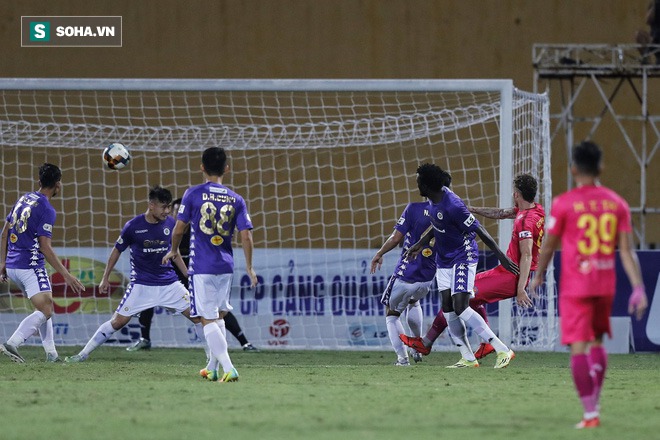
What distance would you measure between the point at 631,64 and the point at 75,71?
10.7m

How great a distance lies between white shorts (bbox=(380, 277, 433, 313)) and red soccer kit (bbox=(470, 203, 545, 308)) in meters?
0.55

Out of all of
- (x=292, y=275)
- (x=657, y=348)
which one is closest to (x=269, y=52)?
(x=292, y=275)

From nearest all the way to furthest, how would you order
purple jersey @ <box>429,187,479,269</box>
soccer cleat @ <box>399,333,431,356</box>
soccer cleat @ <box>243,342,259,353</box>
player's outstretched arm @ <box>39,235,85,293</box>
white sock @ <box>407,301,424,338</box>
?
1. purple jersey @ <box>429,187,479,269</box>
2. player's outstretched arm @ <box>39,235,85,293</box>
3. soccer cleat @ <box>399,333,431,356</box>
4. white sock @ <box>407,301,424,338</box>
5. soccer cleat @ <box>243,342,259,353</box>

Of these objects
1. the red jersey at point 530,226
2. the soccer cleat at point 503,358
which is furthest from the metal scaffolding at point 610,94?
the soccer cleat at point 503,358

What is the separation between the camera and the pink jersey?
19.4 feet

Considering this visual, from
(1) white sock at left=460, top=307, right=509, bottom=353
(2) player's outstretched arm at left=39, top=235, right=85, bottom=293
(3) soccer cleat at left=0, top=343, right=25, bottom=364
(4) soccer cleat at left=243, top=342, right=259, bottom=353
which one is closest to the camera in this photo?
(1) white sock at left=460, top=307, right=509, bottom=353

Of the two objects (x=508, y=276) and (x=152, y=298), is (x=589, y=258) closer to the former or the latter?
(x=508, y=276)

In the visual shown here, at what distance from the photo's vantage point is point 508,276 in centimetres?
1069

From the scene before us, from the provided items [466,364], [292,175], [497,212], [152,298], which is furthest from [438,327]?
[292,175]

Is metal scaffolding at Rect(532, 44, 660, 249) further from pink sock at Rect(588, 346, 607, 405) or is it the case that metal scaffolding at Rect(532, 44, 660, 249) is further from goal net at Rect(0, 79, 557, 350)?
pink sock at Rect(588, 346, 607, 405)

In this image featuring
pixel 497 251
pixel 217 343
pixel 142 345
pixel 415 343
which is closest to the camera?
pixel 217 343

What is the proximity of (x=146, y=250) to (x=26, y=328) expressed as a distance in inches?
59.8

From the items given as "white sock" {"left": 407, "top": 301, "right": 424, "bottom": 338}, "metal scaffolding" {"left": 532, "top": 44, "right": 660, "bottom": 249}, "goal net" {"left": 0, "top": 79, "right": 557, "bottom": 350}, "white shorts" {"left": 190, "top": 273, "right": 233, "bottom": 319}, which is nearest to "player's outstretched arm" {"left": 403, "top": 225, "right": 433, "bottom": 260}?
"white sock" {"left": 407, "top": 301, "right": 424, "bottom": 338}

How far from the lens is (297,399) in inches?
281
